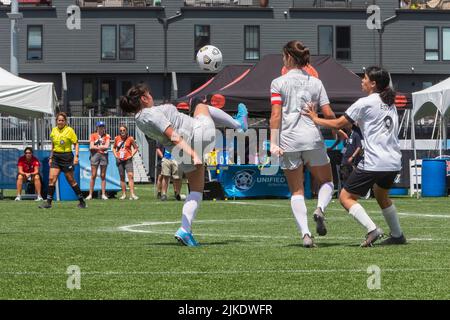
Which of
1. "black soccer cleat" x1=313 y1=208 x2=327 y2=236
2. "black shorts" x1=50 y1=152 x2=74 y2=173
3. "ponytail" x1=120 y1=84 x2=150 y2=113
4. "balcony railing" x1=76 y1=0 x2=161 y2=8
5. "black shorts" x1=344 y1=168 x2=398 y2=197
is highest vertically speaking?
"balcony railing" x1=76 y1=0 x2=161 y2=8

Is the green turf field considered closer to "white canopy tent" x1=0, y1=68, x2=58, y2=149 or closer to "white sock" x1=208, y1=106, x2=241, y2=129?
"white sock" x1=208, y1=106, x2=241, y2=129

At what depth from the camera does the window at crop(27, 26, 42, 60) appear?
221 ft

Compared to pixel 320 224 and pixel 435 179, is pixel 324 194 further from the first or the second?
pixel 435 179

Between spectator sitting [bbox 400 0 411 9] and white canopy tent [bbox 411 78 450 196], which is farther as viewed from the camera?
spectator sitting [bbox 400 0 411 9]

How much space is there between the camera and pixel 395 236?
12.5 meters

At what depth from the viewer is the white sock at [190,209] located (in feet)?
41.1

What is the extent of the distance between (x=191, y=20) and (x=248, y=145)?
35043 millimetres

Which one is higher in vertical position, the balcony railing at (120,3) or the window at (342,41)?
the balcony railing at (120,3)

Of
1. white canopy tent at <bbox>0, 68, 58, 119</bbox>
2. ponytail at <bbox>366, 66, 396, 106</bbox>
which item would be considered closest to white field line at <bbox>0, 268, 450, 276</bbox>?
ponytail at <bbox>366, 66, 396, 106</bbox>

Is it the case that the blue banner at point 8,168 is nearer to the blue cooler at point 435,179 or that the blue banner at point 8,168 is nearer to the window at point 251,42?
the blue cooler at point 435,179

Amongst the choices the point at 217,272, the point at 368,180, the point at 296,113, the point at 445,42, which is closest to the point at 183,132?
the point at 296,113

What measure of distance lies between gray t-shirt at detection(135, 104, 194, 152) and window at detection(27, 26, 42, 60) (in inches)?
2206

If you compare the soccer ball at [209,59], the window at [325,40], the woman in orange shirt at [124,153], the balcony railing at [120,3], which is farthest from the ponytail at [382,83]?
the window at [325,40]

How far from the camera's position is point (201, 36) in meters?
68.0
